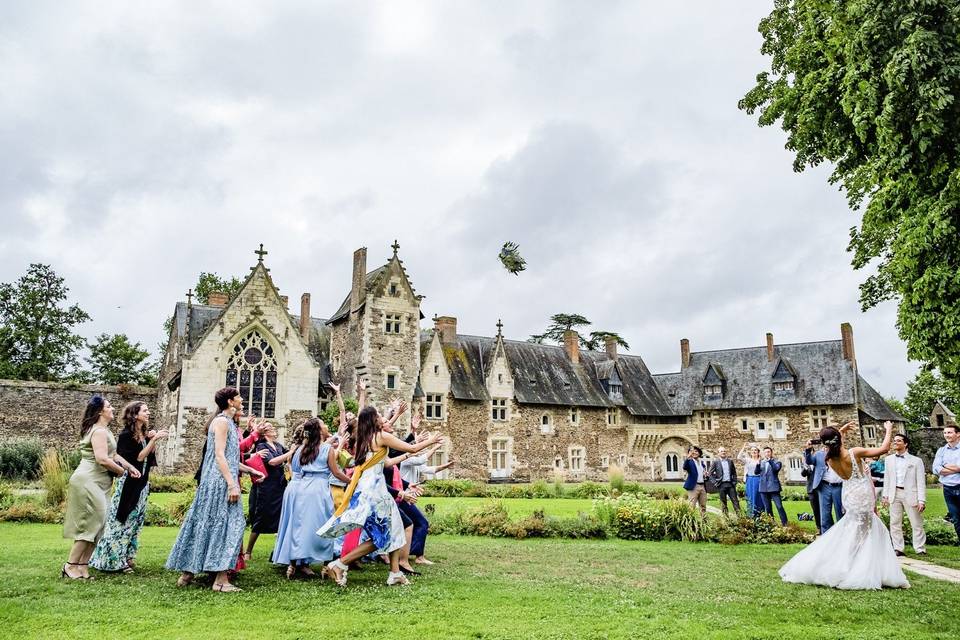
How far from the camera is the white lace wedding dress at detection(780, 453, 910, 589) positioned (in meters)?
8.62

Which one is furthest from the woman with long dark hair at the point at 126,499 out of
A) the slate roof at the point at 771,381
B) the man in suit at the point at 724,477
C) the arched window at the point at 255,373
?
the slate roof at the point at 771,381

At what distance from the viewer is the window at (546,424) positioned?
41.4 meters

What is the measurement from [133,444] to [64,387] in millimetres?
27586

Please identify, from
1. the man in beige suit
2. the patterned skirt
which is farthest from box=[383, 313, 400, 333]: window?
the patterned skirt

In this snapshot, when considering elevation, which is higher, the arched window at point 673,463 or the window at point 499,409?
the window at point 499,409

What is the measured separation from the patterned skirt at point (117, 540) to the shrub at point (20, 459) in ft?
67.6

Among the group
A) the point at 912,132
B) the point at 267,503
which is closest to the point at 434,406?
the point at 267,503

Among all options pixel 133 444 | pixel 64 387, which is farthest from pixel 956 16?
pixel 64 387

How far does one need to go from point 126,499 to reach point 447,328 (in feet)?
108

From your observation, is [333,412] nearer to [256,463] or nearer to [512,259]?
[512,259]

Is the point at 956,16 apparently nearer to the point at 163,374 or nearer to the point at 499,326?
the point at 499,326

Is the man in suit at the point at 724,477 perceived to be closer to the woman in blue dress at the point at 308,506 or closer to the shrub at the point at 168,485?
the woman in blue dress at the point at 308,506

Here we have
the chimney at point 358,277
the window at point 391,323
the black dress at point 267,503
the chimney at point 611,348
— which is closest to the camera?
the black dress at point 267,503

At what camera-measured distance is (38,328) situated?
46469 millimetres
